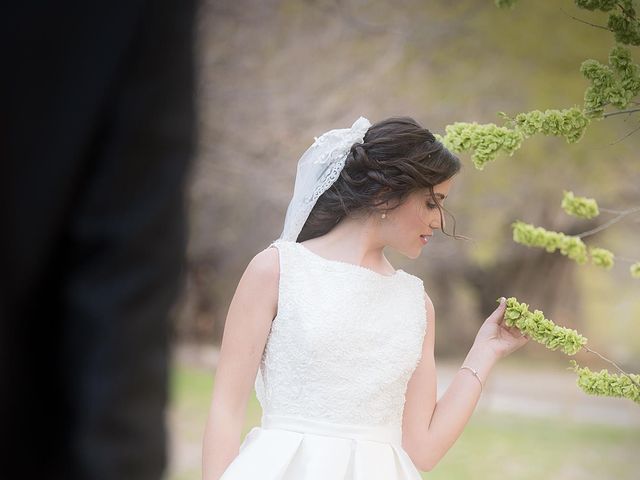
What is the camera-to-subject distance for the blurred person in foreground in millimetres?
551

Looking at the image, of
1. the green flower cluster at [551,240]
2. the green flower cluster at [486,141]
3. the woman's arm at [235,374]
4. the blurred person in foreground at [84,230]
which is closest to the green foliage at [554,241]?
the green flower cluster at [551,240]

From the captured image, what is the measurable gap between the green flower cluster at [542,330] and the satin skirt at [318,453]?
425mm

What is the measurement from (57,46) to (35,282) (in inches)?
5.3

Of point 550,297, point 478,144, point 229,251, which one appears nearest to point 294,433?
point 478,144

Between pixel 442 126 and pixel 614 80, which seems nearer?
A: pixel 614 80

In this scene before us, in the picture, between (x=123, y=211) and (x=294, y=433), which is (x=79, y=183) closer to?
(x=123, y=211)

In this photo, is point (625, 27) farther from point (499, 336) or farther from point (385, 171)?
point (499, 336)

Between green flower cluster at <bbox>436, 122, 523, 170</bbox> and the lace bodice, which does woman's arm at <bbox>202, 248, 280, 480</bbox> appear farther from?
green flower cluster at <bbox>436, 122, 523, 170</bbox>

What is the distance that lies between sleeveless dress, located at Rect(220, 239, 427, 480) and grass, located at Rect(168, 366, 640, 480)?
7.26 meters

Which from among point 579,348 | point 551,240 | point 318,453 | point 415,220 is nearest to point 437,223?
point 415,220

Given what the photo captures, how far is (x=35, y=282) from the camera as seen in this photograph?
0.56 meters

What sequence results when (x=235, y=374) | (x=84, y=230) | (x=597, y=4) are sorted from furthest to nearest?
1. (x=235, y=374)
2. (x=597, y=4)
3. (x=84, y=230)

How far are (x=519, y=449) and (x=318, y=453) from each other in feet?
29.8

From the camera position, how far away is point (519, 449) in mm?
10984
